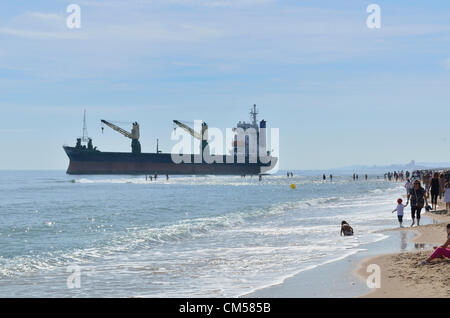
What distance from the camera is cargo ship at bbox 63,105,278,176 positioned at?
126438 millimetres

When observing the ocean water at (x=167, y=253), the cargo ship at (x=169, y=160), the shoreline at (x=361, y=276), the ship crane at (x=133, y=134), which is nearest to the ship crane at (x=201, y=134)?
the cargo ship at (x=169, y=160)

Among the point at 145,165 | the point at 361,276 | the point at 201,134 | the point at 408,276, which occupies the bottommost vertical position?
the point at 361,276

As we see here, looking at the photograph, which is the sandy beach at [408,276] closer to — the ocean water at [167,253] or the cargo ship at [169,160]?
the ocean water at [167,253]

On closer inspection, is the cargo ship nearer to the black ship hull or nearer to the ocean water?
the black ship hull

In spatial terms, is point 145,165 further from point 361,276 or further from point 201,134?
point 361,276

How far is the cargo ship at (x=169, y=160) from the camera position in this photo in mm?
126438

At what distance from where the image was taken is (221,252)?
14.5 metres

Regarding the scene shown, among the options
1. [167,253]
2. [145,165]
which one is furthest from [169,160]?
A: [167,253]

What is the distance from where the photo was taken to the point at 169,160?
431 feet
